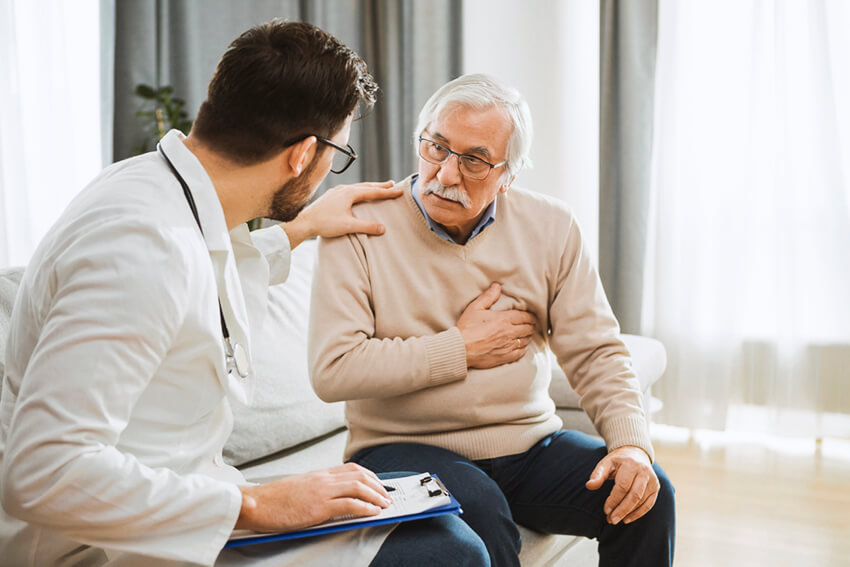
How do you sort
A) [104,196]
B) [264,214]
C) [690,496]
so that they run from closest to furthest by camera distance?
[104,196] → [264,214] → [690,496]

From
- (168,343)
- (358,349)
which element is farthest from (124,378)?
(358,349)

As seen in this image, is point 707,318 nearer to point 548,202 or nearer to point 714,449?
point 714,449

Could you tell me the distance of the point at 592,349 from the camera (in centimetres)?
163

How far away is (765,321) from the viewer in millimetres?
3168

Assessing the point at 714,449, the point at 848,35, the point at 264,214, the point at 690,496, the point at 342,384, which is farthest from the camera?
the point at 714,449

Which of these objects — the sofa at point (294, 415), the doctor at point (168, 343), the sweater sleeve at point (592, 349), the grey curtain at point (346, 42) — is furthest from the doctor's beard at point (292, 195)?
the grey curtain at point (346, 42)

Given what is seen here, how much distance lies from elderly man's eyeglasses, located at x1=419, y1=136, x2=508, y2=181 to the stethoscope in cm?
64

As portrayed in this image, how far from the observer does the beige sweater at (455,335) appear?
1.50 m

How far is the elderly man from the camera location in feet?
4.82

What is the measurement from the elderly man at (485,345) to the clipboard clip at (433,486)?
0.21 meters

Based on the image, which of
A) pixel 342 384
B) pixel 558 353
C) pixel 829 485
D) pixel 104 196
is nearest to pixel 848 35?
pixel 829 485

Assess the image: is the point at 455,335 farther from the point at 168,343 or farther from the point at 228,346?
the point at 168,343

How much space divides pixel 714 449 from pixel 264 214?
2.49m

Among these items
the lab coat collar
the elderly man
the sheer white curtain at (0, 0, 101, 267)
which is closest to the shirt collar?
the lab coat collar
